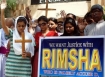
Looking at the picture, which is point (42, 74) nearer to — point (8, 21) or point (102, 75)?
point (102, 75)

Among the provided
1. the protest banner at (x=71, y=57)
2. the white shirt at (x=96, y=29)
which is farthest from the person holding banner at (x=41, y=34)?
the white shirt at (x=96, y=29)

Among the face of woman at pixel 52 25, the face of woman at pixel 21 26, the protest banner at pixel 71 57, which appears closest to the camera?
the protest banner at pixel 71 57

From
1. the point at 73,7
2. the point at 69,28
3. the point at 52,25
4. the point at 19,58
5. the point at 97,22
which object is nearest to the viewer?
the point at 69,28

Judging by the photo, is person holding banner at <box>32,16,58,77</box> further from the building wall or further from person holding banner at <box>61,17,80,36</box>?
the building wall

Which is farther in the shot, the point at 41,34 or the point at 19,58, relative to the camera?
the point at 41,34

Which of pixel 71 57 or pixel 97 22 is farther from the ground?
pixel 97 22

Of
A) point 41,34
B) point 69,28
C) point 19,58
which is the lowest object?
point 19,58

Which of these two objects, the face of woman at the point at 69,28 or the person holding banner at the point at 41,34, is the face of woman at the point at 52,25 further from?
the face of woman at the point at 69,28

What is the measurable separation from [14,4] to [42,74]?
27.2ft

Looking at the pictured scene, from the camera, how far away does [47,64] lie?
4.21 metres

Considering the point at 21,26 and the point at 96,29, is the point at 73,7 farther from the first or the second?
the point at 21,26

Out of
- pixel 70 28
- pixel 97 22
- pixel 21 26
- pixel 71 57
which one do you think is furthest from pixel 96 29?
pixel 21 26

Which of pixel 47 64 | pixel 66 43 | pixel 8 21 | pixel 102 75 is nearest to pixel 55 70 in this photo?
pixel 47 64

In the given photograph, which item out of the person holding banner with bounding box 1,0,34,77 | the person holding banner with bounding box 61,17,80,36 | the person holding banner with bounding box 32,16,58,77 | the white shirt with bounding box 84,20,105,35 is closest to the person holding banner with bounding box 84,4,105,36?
the white shirt with bounding box 84,20,105,35
